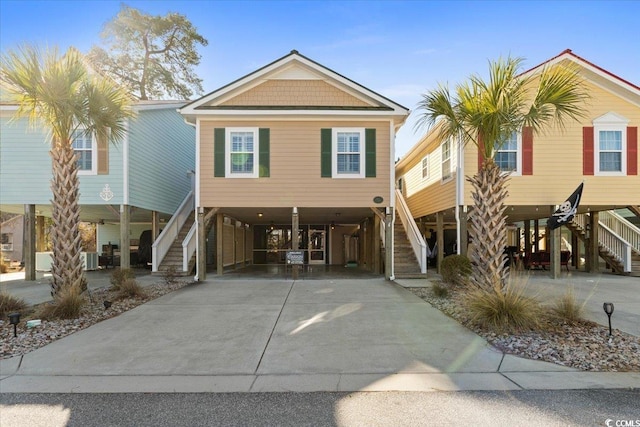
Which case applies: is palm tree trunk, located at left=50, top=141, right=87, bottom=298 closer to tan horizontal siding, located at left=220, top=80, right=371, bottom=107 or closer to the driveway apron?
the driveway apron

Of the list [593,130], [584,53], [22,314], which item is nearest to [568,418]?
[22,314]

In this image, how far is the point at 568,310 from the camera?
20.8ft

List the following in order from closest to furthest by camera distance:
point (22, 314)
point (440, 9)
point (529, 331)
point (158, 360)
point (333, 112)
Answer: point (158, 360) → point (529, 331) → point (22, 314) → point (440, 9) → point (333, 112)

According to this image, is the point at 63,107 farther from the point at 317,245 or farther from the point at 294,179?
the point at 317,245

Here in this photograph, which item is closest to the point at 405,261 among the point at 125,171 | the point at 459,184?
the point at 459,184

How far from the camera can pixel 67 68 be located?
24.9ft

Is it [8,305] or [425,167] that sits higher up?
[425,167]

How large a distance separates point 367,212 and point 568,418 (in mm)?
11655

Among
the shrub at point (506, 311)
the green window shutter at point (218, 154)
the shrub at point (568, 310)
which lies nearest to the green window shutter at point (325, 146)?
the green window shutter at point (218, 154)

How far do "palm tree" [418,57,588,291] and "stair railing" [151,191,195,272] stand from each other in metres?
10.4

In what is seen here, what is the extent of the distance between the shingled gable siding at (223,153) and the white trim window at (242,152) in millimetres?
118

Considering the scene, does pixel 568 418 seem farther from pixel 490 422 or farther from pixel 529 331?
pixel 529 331

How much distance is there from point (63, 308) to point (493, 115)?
9.02 metres

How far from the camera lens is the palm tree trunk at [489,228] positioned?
785 cm
